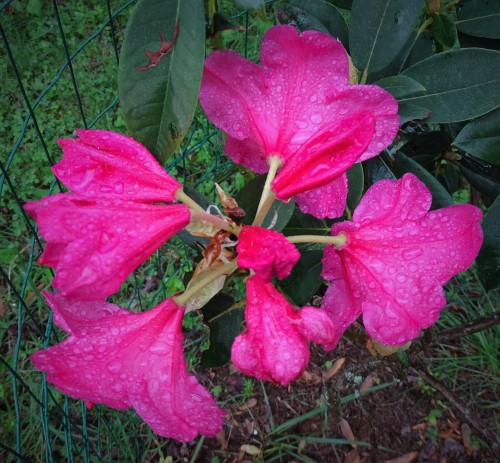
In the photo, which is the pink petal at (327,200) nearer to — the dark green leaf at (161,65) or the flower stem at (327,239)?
the flower stem at (327,239)

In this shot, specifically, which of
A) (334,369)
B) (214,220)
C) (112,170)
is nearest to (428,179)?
(214,220)

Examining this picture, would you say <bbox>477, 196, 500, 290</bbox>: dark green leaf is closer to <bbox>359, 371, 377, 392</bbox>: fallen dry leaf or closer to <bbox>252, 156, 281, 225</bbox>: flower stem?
<bbox>252, 156, 281, 225</bbox>: flower stem

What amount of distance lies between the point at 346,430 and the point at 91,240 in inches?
64.8

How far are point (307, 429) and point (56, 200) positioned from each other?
1.63 meters

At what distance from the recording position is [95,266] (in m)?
0.50

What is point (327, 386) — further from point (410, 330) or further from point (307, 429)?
point (410, 330)

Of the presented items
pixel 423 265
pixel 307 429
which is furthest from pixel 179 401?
pixel 307 429

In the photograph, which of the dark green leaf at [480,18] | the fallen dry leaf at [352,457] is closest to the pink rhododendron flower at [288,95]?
the dark green leaf at [480,18]

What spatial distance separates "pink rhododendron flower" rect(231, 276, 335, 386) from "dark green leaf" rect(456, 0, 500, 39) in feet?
2.39

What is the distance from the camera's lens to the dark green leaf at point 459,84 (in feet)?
2.82

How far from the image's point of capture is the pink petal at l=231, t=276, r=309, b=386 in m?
0.54

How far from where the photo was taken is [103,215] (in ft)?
1.69

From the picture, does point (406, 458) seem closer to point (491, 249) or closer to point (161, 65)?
point (491, 249)

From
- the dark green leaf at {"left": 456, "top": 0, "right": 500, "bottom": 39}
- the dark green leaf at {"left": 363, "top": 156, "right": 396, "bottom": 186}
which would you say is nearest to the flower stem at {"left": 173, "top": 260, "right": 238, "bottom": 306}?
the dark green leaf at {"left": 363, "top": 156, "right": 396, "bottom": 186}
